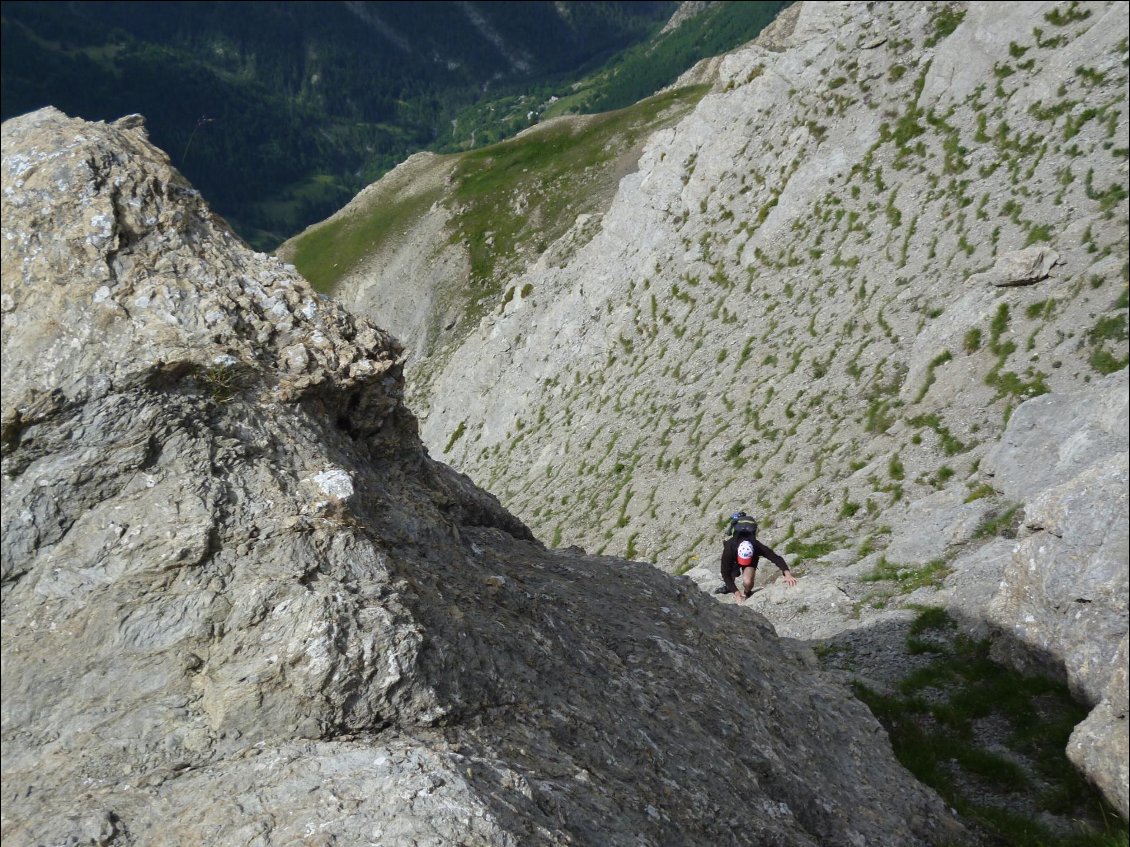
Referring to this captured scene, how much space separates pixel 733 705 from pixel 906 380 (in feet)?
75.3

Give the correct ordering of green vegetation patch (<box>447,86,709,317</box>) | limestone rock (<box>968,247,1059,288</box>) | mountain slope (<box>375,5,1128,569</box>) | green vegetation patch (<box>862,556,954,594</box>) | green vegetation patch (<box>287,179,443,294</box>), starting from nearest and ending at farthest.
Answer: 1. green vegetation patch (<box>862,556,954,594</box>)
2. limestone rock (<box>968,247,1059,288</box>)
3. mountain slope (<box>375,5,1128,569</box>)
4. green vegetation patch (<box>447,86,709,317</box>)
5. green vegetation patch (<box>287,179,443,294</box>)

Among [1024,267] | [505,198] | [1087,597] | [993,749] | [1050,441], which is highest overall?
[505,198]

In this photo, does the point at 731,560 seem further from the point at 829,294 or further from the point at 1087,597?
the point at 829,294

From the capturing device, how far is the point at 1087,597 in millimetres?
13039

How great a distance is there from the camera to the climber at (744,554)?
22.9 metres

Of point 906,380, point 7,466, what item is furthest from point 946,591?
point 7,466

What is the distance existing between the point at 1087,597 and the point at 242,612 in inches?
515

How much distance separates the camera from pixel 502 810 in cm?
700

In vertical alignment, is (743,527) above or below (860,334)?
below

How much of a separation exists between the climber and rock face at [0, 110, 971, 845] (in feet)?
39.1

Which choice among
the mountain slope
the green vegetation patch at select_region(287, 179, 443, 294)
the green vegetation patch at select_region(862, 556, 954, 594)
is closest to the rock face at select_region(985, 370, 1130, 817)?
the green vegetation patch at select_region(862, 556, 954, 594)

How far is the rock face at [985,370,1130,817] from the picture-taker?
10.7m

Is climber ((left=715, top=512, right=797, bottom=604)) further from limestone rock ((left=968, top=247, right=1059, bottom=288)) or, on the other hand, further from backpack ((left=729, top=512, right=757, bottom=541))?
limestone rock ((left=968, top=247, right=1059, bottom=288))

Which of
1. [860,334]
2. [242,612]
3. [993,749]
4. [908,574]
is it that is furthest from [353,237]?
[242,612]
